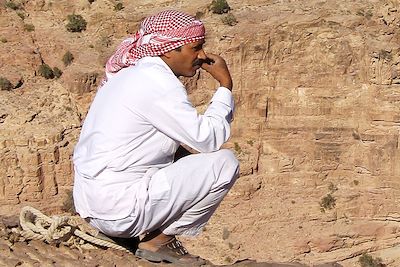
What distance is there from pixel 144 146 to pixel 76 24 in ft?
67.2

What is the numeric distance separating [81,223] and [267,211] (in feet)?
56.6

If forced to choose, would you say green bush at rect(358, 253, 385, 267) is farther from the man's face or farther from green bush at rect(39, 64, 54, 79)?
the man's face

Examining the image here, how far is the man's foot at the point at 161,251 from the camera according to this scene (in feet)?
22.2

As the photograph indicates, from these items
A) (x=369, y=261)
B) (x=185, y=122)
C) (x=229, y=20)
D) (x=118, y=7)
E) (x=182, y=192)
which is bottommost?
(x=369, y=261)

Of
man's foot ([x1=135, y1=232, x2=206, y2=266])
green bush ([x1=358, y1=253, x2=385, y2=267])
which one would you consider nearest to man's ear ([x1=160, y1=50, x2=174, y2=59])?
man's foot ([x1=135, y1=232, x2=206, y2=266])

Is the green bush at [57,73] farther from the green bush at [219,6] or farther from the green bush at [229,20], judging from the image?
the green bush at [229,20]

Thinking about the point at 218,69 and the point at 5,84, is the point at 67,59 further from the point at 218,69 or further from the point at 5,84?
the point at 218,69

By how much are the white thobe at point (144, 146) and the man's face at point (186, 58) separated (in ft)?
0.45

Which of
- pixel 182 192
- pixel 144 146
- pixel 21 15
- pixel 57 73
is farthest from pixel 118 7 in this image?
pixel 182 192

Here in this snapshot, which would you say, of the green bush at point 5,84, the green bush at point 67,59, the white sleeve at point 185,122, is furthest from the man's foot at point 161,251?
the green bush at point 67,59

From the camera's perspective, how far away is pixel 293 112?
24688mm

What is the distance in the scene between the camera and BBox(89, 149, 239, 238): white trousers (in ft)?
20.6

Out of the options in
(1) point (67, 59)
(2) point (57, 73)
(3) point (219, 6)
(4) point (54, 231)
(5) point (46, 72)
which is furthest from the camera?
(3) point (219, 6)

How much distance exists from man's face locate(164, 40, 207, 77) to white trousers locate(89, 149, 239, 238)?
74cm
